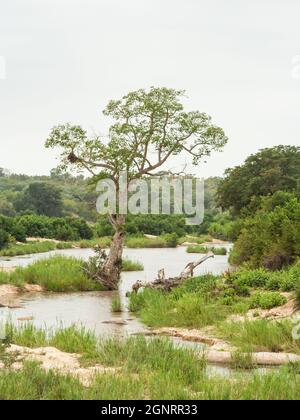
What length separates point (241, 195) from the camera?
36.6 m

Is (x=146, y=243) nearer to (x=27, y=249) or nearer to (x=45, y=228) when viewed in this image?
(x=45, y=228)

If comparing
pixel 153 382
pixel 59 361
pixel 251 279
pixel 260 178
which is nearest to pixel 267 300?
pixel 251 279

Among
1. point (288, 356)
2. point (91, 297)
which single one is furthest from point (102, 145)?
point (288, 356)

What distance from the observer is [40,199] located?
239 feet

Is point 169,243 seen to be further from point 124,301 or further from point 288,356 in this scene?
point 288,356

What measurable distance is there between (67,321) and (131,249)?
1263 inches

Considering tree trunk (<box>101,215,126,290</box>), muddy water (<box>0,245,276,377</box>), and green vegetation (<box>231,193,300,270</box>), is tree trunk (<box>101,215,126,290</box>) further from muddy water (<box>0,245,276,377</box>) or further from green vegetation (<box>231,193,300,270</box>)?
green vegetation (<box>231,193,300,270</box>)

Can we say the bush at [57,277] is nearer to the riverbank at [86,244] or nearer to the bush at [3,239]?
the riverbank at [86,244]

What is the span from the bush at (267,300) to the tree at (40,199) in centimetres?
5927

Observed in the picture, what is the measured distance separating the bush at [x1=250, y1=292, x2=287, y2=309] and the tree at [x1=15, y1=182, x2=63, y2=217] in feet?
194

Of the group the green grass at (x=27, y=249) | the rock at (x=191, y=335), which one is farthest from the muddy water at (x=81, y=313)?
the green grass at (x=27, y=249)

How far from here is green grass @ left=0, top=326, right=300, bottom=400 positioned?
23.3ft

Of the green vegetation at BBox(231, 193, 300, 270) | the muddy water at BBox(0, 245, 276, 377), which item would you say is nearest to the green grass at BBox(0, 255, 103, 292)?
the muddy water at BBox(0, 245, 276, 377)

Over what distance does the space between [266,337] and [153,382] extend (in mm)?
4075
